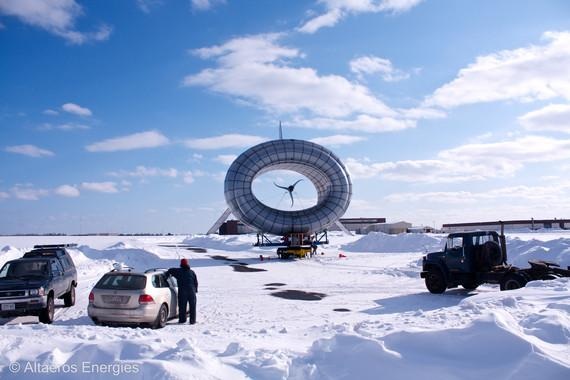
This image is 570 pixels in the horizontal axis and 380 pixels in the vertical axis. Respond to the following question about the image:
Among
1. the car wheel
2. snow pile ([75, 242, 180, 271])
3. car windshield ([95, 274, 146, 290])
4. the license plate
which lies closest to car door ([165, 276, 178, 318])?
the car wheel

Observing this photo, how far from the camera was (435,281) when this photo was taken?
1692 centimetres

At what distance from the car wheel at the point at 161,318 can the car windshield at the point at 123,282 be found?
725 mm

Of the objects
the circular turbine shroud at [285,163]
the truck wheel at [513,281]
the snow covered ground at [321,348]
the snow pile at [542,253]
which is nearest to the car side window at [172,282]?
the snow covered ground at [321,348]

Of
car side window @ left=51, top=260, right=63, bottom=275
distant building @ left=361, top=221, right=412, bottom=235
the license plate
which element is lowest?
the license plate

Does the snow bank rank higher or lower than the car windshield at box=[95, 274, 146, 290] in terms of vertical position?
lower

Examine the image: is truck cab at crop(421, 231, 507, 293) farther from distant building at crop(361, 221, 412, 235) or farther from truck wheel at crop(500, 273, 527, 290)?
distant building at crop(361, 221, 412, 235)

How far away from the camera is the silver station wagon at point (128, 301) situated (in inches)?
434

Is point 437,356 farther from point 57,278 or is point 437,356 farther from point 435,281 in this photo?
point 57,278

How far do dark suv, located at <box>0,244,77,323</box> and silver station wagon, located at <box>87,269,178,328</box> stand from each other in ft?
5.71

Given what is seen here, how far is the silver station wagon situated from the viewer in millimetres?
11031

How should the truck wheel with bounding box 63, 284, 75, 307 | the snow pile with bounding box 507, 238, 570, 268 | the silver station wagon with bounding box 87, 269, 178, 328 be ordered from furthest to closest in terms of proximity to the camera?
the snow pile with bounding box 507, 238, 570, 268, the truck wheel with bounding box 63, 284, 75, 307, the silver station wagon with bounding box 87, 269, 178, 328

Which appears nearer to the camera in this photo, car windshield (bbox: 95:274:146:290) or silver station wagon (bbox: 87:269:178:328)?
silver station wagon (bbox: 87:269:178:328)

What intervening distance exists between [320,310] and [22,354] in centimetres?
845

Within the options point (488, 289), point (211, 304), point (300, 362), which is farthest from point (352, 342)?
point (488, 289)
